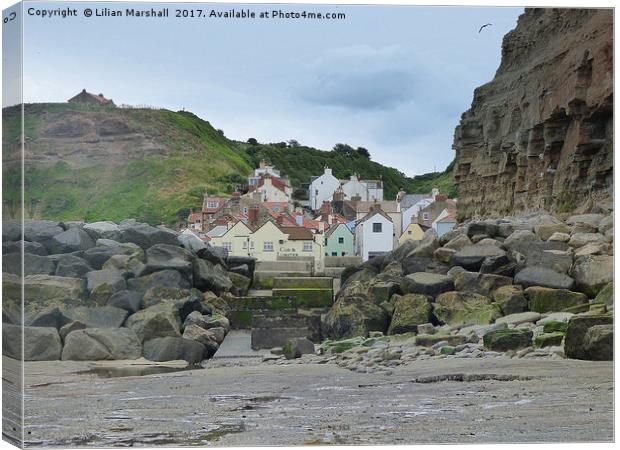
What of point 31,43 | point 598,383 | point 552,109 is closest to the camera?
point 31,43

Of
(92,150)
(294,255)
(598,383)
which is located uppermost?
(92,150)

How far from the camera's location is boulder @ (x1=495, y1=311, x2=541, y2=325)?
1049 centimetres

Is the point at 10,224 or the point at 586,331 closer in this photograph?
the point at 10,224

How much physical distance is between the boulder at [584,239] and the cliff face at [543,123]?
2.44 ft

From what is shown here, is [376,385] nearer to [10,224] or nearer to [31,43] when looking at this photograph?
[10,224]

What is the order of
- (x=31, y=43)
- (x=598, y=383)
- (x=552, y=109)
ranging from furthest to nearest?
(x=552, y=109), (x=598, y=383), (x=31, y=43)

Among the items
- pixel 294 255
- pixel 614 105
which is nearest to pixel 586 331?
pixel 614 105

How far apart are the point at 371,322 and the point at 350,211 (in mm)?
1224

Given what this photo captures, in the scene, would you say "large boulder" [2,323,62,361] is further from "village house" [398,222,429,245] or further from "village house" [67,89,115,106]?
"village house" [398,222,429,245]

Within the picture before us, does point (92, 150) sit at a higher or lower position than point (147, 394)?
higher

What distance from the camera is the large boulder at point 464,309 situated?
10570 millimetres

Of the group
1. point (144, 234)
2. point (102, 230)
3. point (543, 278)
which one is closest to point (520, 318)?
point (543, 278)

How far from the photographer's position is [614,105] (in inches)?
424

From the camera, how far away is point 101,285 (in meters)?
10.1
